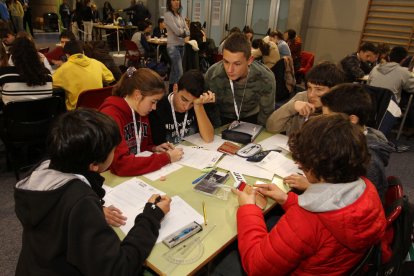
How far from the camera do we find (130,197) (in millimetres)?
1456

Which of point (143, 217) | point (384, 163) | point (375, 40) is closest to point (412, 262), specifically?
point (384, 163)

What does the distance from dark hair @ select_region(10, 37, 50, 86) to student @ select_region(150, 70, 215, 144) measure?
1.50 metres

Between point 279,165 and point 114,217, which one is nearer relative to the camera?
point 114,217

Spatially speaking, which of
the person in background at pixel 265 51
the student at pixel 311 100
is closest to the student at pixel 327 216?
the student at pixel 311 100

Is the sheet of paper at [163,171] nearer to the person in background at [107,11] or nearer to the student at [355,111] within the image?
the student at [355,111]

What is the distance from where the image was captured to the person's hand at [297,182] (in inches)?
65.5

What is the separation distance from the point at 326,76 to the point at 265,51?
3.52 m

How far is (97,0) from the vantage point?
13.5 m

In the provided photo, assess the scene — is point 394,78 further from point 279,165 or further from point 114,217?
point 114,217

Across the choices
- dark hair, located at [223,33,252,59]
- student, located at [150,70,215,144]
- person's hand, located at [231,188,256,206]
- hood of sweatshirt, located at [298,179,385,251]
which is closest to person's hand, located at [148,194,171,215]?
person's hand, located at [231,188,256,206]

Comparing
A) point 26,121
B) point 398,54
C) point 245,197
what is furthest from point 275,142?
point 398,54

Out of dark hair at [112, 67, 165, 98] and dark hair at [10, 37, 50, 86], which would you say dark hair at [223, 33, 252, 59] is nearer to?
dark hair at [112, 67, 165, 98]

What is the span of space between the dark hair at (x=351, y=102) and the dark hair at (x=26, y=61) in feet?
8.55

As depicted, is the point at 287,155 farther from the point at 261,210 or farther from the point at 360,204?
the point at 360,204
